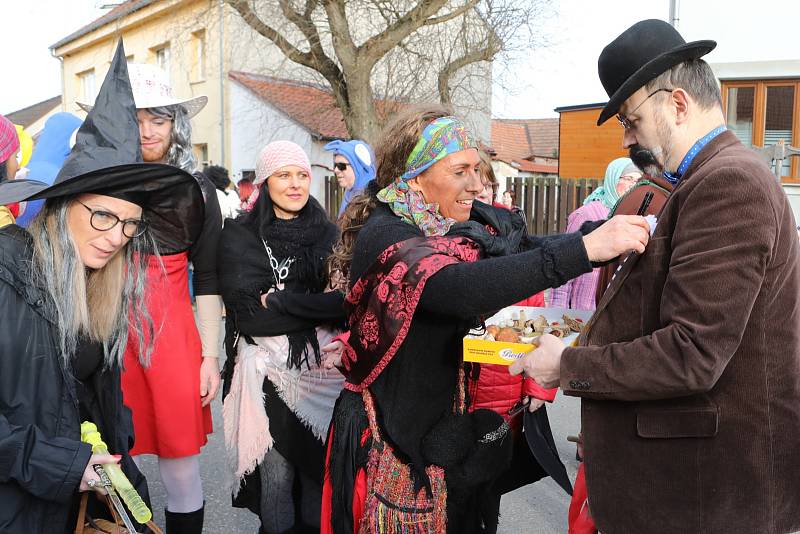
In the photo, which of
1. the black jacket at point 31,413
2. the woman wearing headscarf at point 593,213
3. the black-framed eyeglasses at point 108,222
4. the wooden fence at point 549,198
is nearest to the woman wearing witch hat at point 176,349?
the black-framed eyeglasses at point 108,222

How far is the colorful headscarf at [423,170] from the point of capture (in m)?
2.15

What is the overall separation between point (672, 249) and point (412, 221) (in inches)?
32.4

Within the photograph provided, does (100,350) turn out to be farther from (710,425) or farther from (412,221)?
(710,425)

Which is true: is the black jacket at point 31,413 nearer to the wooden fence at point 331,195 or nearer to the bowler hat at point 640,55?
the bowler hat at point 640,55

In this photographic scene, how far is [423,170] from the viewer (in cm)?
220

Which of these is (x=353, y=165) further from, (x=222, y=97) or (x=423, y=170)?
(x=222, y=97)

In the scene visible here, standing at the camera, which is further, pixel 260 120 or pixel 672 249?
pixel 260 120

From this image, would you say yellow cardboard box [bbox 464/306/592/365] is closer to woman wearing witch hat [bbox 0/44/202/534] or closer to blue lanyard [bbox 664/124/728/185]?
blue lanyard [bbox 664/124/728/185]

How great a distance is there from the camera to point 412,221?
7.06 ft

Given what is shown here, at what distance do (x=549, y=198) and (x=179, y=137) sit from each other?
393 inches

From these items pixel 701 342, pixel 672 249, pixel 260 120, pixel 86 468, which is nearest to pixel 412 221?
pixel 672 249

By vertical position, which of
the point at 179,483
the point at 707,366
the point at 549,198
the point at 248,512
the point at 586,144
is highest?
the point at 586,144

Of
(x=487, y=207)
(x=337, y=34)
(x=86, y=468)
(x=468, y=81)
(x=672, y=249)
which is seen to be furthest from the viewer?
(x=468, y=81)

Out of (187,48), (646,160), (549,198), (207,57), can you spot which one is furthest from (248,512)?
(187,48)
